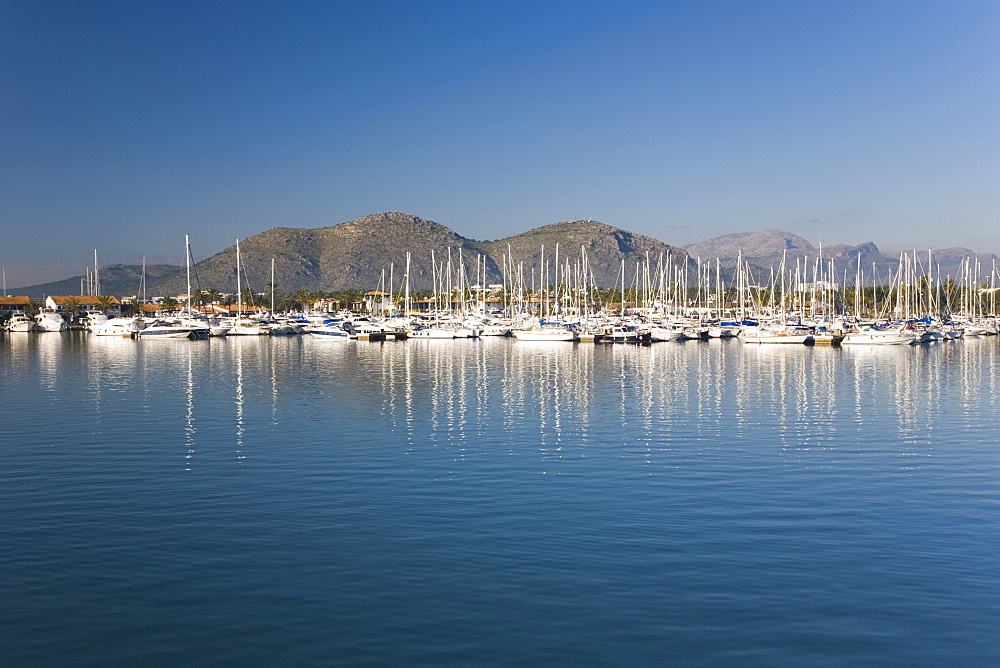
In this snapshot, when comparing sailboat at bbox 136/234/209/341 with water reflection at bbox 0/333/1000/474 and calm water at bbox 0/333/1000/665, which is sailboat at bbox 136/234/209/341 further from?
calm water at bbox 0/333/1000/665

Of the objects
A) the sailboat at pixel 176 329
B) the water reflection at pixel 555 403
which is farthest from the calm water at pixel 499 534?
the sailboat at pixel 176 329

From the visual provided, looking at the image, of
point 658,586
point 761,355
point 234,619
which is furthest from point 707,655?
point 761,355

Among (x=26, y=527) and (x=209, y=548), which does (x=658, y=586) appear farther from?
(x=26, y=527)

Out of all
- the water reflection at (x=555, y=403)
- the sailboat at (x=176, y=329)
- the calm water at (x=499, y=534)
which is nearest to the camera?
the calm water at (x=499, y=534)

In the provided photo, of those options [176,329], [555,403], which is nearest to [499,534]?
[555,403]

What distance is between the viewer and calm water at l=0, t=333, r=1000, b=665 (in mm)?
12375

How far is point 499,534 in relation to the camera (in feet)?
58.5

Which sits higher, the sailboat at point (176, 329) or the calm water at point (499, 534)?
the sailboat at point (176, 329)

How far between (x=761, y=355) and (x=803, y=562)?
7384 cm

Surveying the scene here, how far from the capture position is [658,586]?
14.5 m

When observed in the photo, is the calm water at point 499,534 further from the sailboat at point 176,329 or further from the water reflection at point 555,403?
the sailboat at point 176,329

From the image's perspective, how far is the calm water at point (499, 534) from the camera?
487 inches

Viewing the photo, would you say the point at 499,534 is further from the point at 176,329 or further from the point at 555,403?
the point at 176,329

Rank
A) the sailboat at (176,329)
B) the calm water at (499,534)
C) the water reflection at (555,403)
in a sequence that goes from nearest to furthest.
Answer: the calm water at (499,534), the water reflection at (555,403), the sailboat at (176,329)
